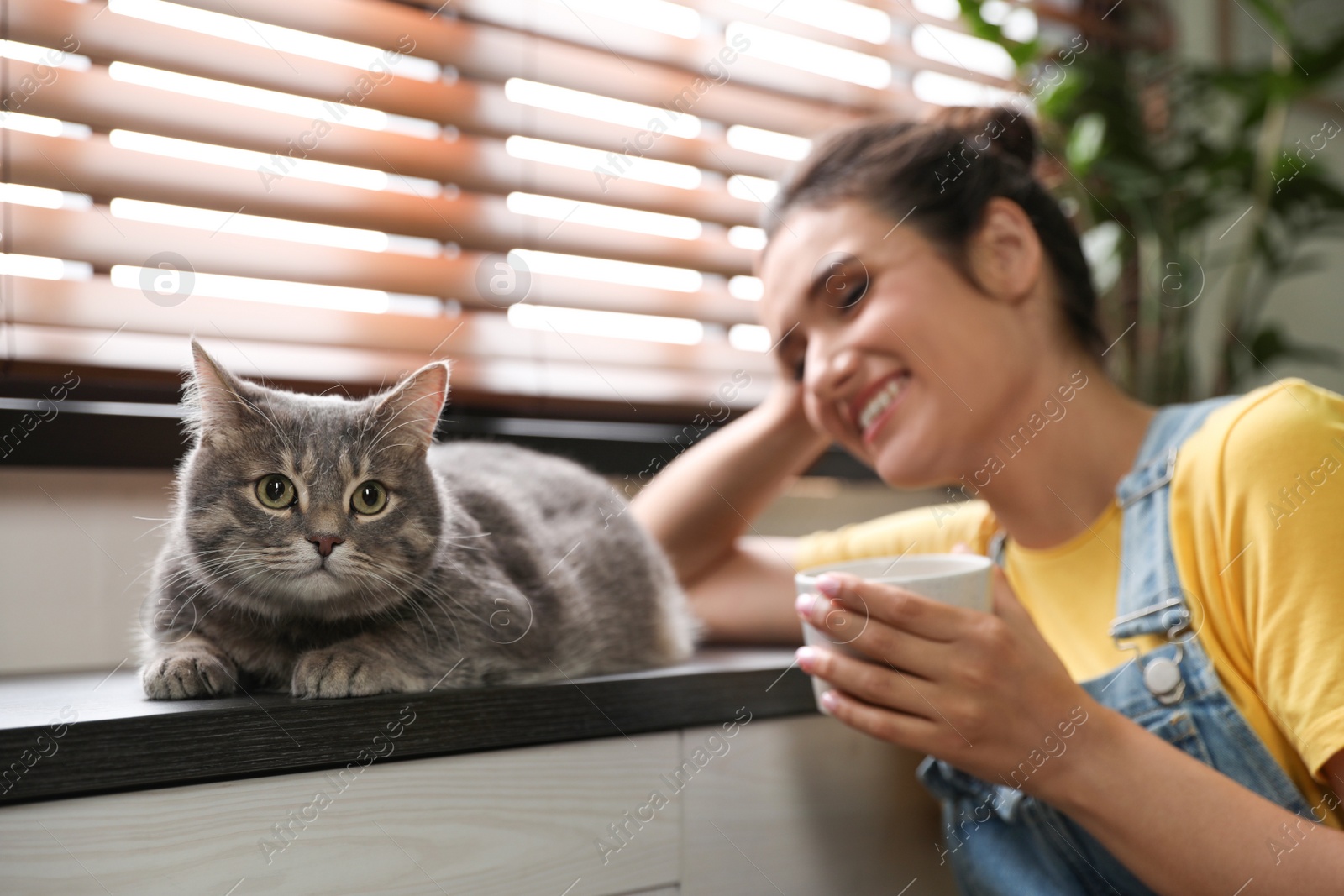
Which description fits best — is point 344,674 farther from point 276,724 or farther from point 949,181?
point 949,181

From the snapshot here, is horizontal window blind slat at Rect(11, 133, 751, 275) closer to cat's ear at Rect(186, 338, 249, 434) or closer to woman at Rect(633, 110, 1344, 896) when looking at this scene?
woman at Rect(633, 110, 1344, 896)

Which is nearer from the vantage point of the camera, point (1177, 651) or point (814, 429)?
point (1177, 651)

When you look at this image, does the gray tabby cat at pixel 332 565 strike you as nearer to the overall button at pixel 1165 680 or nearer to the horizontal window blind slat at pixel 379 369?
the horizontal window blind slat at pixel 379 369

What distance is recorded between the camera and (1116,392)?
1.08 metres

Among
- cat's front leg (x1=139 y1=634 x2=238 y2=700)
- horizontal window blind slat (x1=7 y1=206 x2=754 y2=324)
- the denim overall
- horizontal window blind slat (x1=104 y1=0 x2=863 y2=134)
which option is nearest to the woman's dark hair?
the denim overall

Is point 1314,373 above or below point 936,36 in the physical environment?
below

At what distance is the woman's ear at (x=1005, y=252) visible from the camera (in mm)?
1027

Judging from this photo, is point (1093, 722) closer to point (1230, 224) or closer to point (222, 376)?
point (222, 376)

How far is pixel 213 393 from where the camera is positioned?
66 cm

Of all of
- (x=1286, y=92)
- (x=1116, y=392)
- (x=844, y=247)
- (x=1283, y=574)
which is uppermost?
(x=1286, y=92)

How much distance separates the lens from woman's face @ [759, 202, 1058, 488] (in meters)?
0.97

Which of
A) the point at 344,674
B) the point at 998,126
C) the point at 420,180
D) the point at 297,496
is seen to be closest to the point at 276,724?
the point at 344,674

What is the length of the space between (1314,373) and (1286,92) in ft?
3.12

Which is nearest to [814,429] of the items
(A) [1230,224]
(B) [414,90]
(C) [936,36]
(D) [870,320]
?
(D) [870,320]
